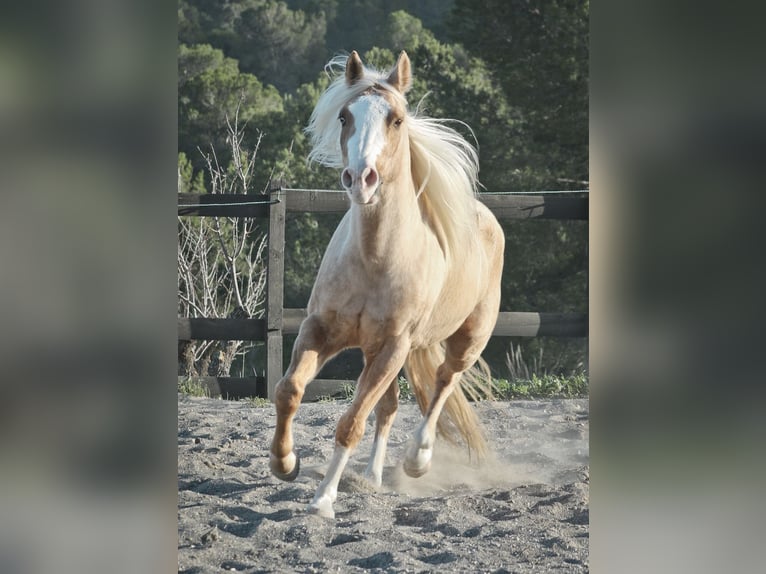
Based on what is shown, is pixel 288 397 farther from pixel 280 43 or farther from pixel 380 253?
pixel 280 43

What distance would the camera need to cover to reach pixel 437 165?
9.62 ft

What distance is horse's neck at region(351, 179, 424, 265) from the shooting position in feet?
8.95

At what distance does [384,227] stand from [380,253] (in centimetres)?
9

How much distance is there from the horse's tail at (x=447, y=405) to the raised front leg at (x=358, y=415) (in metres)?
0.67

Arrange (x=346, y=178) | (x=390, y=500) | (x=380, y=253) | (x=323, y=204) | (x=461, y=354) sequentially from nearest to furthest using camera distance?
(x=346, y=178) → (x=380, y=253) → (x=390, y=500) → (x=461, y=354) → (x=323, y=204)

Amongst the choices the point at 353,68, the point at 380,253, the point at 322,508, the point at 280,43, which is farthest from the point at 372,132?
the point at 322,508

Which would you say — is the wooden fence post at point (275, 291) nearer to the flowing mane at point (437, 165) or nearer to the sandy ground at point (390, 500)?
the sandy ground at point (390, 500)

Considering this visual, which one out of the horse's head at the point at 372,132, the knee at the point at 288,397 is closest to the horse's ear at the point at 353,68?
the horse's head at the point at 372,132

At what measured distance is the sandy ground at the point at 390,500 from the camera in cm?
245
